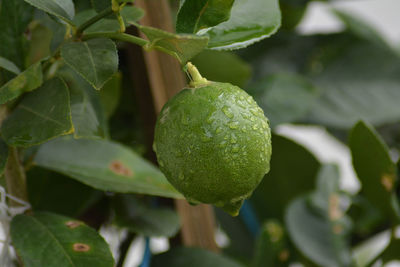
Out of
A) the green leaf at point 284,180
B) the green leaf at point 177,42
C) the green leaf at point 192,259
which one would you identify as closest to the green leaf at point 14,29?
the green leaf at point 177,42

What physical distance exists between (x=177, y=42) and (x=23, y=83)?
11cm

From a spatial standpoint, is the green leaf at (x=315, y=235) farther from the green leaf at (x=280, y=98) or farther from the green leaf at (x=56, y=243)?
the green leaf at (x=56, y=243)

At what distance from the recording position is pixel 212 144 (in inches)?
10.6

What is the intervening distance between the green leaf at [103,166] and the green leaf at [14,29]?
9 centimetres

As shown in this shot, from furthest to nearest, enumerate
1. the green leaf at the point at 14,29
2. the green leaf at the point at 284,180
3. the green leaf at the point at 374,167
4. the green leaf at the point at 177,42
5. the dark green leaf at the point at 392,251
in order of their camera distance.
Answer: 1. the green leaf at the point at 284,180
2. the dark green leaf at the point at 392,251
3. the green leaf at the point at 374,167
4. the green leaf at the point at 14,29
5. the green leaf at the point at 177,42

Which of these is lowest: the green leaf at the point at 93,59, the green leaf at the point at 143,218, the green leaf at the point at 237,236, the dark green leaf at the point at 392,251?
the green leaf at the point at 237,236

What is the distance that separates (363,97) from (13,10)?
572 millimetres

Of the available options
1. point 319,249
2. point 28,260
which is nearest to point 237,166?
point 28,260

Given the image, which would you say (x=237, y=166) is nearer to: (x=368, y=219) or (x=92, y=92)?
(x=92, y=92)

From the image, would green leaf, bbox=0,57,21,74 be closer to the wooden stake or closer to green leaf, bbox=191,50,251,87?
the wooden stake

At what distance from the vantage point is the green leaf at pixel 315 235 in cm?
61

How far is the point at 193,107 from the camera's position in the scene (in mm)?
276

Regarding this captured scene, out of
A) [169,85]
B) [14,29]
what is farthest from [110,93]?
[14,29]

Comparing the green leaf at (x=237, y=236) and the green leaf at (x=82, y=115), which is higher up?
the green leaf at (x=82, y=115)
